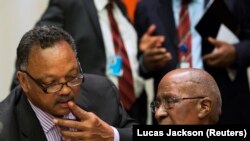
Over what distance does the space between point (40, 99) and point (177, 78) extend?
23.2 inches

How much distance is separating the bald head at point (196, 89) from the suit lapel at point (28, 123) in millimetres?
558

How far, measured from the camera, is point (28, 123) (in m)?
2.84

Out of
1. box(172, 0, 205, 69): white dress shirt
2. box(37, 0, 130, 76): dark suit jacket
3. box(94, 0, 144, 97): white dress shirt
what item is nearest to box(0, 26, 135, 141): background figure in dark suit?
box(37, 0, 130, 76): dark suit jacket

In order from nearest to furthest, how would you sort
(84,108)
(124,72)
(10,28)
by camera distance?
(84,108), (124,72), (10,28)

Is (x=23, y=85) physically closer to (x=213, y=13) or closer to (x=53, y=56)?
(x=53, y=56)

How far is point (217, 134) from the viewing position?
260 centimetres

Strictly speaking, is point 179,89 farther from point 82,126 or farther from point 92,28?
point 92,28

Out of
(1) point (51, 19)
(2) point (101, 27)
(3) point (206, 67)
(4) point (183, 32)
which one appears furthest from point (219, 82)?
(1) point (51, 19)

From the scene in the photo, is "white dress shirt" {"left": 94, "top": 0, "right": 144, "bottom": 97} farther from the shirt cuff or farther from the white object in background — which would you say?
the shirt cuff

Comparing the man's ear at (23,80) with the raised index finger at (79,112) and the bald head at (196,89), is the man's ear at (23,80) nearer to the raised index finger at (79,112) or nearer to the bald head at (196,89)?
the raised index finger at (79,112)

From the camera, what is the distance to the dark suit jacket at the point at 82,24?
391 cm

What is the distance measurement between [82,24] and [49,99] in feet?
4.26

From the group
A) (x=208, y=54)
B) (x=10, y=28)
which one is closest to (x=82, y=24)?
(x=208, y=54)

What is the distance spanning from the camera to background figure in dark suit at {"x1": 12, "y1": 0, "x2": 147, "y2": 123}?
3.91 m
